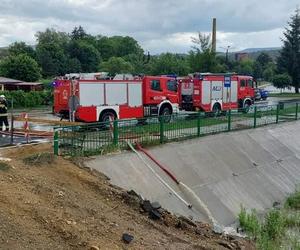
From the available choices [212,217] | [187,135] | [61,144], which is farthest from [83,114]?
[212,217]

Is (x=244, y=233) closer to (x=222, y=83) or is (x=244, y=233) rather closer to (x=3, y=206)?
(x=3, y=206)

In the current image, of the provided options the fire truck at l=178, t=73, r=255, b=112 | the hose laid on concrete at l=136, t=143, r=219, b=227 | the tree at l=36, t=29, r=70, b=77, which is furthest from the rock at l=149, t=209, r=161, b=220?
the tree at l=36, t=29, r=70, b=77

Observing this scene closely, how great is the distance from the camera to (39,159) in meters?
13.5

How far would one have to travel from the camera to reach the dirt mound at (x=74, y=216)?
905 cm

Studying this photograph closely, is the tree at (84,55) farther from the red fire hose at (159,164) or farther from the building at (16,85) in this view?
the red fire hose at (159,164)

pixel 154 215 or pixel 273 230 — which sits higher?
pixel 154 215

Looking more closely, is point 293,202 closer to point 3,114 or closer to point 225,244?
point 225,244

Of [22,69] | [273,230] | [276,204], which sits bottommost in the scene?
[276,204]

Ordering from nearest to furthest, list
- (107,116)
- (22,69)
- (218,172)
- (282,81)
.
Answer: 1. (218,172)
2. (107,116)
3. (22,69)
4. (282,81)

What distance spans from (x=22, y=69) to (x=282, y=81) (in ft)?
122

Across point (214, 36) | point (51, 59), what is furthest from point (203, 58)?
point (51, 59)

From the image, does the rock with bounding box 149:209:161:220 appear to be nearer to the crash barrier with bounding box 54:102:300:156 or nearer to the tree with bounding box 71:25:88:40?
the crash barrier with bounding box 54:102:300:156

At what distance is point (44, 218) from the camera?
9641 mm

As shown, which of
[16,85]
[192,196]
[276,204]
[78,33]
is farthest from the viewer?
[78,33]
